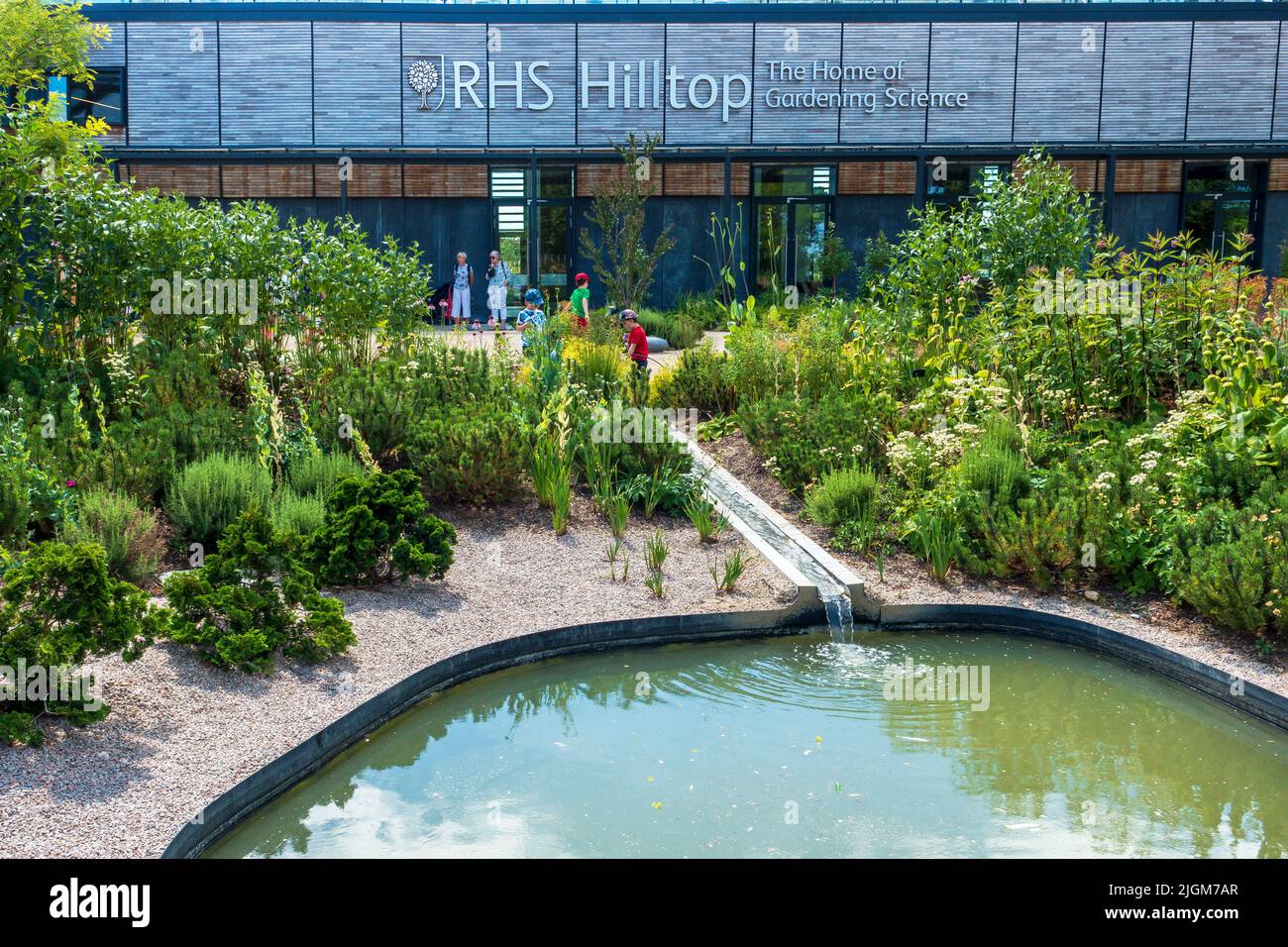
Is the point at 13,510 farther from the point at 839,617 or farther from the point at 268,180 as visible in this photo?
the point at 268,180

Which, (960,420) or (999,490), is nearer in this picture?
Answer: (999,490)

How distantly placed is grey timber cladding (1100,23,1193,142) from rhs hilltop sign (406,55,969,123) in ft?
10.6

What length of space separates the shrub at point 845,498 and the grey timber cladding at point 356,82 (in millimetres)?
17843

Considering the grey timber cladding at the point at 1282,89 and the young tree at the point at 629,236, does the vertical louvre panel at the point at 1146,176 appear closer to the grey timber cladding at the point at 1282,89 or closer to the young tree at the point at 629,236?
the grey timber cladding at the point at 1282,89

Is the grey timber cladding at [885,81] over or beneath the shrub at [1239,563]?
over

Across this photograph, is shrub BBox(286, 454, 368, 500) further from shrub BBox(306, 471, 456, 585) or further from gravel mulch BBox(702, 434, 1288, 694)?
gravel mulch BBox(702, 434, 1288, 694)

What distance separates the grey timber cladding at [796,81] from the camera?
2600cm

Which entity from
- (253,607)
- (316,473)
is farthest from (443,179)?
(253,607)

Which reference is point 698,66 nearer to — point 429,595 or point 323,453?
point 323,453

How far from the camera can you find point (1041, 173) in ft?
41.1

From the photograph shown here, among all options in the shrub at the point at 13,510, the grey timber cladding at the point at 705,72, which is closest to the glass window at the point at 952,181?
the grey timber cladding at the point at 705,72
